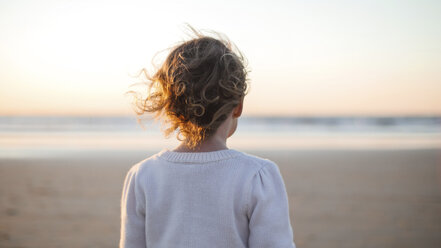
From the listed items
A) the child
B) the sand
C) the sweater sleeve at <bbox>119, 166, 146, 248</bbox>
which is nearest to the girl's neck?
the child

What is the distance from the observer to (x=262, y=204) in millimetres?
1209

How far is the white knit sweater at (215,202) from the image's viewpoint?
4.00 ft

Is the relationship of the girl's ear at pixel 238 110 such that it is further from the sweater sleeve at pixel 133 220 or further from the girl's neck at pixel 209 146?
the sweater sleeve at pixel 133 220

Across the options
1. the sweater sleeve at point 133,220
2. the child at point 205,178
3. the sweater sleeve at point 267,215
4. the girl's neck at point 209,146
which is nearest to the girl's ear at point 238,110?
the child at point 205,178

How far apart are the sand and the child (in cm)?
255

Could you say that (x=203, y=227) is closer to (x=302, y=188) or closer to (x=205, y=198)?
(x=205, y=198)

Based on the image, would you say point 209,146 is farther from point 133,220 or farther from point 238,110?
point 133,220

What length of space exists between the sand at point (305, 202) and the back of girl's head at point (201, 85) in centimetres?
269

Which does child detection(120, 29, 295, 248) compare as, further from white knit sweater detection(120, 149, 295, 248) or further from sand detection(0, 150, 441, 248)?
sand detection(0, 150, 441, 248)

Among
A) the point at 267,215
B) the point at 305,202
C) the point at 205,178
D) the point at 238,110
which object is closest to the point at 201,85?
the point at 238,110

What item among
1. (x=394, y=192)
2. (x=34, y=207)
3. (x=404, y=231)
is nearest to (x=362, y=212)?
(x=404, y=231)

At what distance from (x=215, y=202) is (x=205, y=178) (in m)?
0.09

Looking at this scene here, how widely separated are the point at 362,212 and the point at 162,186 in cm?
380

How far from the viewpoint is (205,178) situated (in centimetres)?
127
